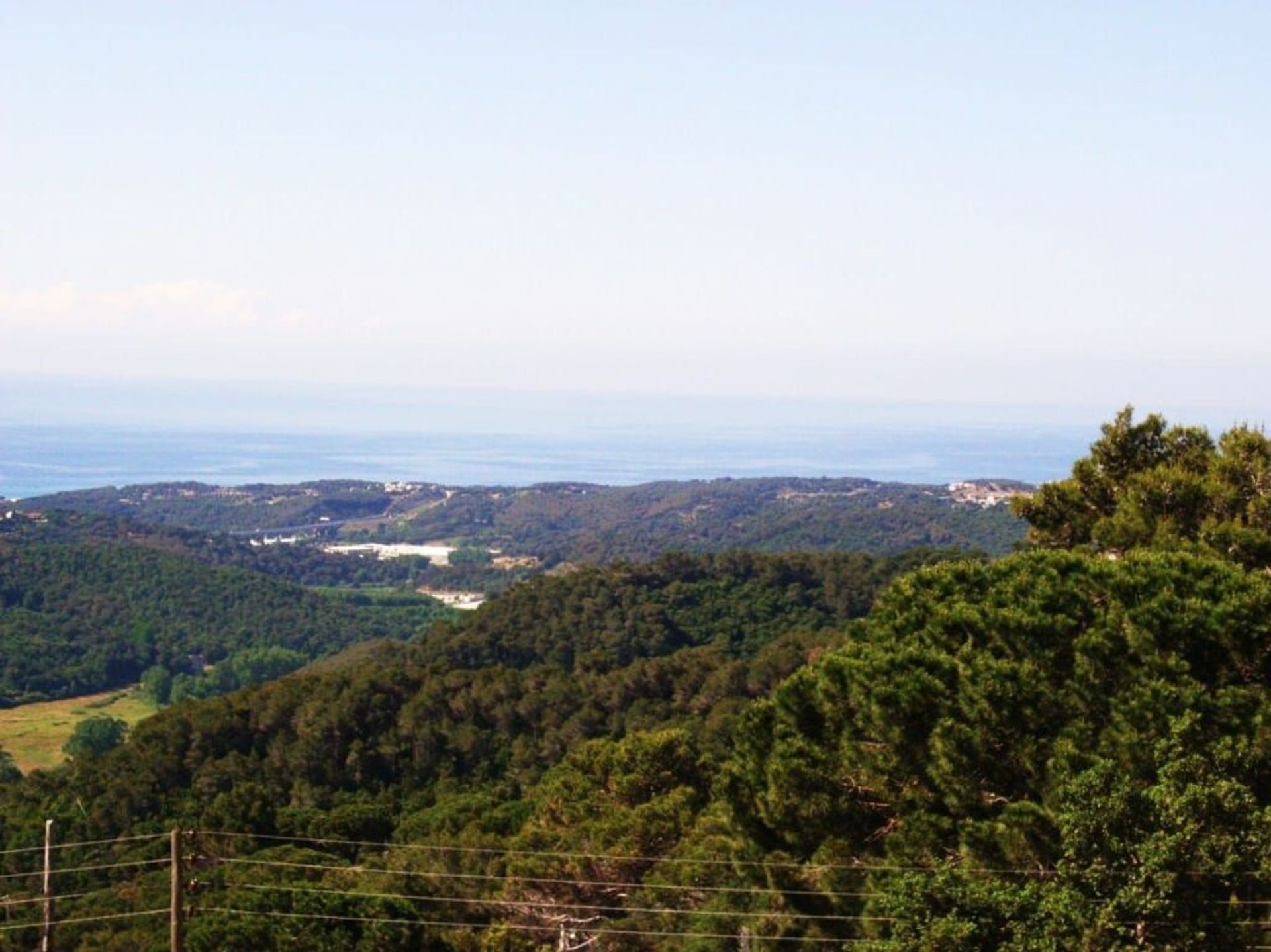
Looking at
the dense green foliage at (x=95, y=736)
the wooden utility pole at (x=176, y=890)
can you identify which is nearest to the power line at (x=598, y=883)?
the wooden utility pole at (x=176, y=890)

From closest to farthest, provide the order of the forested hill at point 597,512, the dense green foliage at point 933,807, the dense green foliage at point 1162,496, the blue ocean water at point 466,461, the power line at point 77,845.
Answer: the dense green foliage at point 933,807
the dense green foliage at point 1162,496
the power line at point 77,845
the forested hill at point 597,512
the blue ocean water at point 466,461

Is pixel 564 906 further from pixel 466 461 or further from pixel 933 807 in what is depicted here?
pixel 466 461

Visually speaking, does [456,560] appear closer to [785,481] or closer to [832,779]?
[785,481]

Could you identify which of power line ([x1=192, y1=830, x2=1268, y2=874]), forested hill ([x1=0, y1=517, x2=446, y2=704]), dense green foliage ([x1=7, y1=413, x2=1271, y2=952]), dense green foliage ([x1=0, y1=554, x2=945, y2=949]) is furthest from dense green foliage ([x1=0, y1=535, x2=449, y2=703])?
power line ([x1=192, y1=830, x2=1268, y2=874])

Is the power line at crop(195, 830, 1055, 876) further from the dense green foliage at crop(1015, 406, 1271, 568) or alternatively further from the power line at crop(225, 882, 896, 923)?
the dense green foliage at crop(1015, 406, 1271, 568)

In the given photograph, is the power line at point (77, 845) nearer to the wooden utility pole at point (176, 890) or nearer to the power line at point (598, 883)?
the power line at point (598, 883)

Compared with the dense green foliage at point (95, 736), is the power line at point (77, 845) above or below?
above

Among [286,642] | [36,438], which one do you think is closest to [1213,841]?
[286,642]

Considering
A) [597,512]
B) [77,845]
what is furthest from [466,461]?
[77,845]
